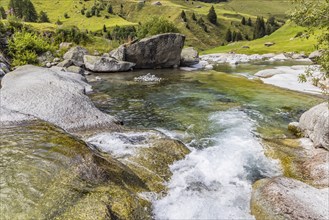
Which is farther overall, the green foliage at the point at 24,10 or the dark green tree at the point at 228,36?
the dark green tree at the point at 228,36

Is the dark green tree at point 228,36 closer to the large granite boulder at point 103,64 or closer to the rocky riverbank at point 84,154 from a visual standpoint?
the large granite boulder at point 103,64

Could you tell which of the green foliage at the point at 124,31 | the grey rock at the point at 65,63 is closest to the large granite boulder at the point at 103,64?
the grey rock at the point at 65,63

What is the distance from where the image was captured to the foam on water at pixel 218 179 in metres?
10.1

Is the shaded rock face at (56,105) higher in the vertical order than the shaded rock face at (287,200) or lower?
higher

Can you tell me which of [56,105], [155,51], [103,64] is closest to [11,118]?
[56,105]

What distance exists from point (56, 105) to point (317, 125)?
52.8 ft

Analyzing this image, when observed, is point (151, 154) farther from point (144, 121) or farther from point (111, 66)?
point (111, 66)

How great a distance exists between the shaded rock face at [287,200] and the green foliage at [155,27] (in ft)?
245

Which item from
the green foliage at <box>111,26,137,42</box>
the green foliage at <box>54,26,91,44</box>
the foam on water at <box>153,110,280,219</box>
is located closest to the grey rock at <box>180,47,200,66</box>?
the green foliage at <box>54,26,91,44</box>

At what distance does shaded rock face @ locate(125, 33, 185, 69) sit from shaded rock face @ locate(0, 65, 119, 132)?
3431 centimetres

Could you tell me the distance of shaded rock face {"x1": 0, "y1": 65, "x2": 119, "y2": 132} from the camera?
1628 centimetres

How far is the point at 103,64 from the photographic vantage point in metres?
47.6

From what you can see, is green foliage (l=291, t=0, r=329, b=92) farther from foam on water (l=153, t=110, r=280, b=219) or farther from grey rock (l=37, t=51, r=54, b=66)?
grey rock (l=37, t=51, r=54, b=66)

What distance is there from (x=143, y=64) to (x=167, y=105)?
31043 mm
